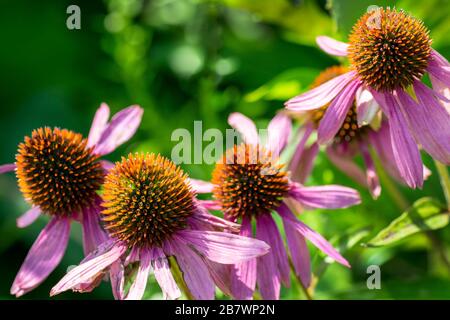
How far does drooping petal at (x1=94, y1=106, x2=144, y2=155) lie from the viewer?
1501 mm

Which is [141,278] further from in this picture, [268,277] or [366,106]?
[366,106]

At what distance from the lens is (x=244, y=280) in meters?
1.22

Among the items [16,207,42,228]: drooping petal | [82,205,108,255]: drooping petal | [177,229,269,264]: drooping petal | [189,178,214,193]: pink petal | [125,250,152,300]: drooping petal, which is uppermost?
[189,178,214,193]: pink petal

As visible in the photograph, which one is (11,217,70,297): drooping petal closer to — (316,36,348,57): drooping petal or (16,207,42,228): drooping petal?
(16,207,42,228): drooping petal

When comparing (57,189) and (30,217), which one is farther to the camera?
(30,217)

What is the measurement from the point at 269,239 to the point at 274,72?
110 cm

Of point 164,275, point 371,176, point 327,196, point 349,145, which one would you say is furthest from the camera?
point 349,145

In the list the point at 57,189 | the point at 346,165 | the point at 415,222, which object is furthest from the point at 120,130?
A: the point at 415,222

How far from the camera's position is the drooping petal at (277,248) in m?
1.29

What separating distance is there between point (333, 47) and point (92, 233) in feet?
2.05

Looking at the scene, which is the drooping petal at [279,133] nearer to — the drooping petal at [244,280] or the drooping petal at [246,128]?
the drooping petal at [246,128]

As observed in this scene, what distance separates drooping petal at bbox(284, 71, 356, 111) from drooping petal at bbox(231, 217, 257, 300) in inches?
11.6

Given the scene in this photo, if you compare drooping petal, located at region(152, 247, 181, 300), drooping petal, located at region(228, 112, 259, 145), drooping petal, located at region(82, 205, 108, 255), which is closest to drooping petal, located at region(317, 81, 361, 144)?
drooping petal, located at region(228, 112, 259, 145)

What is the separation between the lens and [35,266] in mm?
1391
